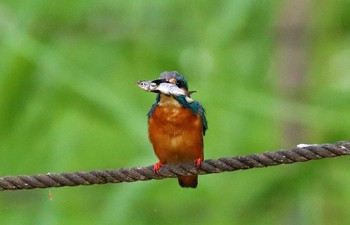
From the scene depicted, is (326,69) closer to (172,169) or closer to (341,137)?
(341,137)

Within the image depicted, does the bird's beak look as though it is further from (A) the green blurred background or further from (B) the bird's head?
(A) the green blurred background

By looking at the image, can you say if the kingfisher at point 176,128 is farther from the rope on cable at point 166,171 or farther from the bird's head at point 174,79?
the rope on cable at point 166,171

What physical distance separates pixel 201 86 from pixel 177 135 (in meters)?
1.61

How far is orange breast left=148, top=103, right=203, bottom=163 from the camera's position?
376cm

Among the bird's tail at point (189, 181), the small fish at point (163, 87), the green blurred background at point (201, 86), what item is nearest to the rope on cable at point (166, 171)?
the small fish at point (163, 87)

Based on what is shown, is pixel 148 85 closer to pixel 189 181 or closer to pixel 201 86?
pixel 189 181

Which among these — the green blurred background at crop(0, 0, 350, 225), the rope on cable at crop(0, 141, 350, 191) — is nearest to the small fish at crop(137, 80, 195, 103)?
the rope on cable at crop(0, 141, 350, 191)

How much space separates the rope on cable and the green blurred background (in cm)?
186

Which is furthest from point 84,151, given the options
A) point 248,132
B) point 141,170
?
point 141,170

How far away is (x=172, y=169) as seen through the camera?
3.46 m

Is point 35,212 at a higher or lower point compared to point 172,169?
lower

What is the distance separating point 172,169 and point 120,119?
2.03 m

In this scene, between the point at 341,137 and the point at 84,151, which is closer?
the point at 341,137

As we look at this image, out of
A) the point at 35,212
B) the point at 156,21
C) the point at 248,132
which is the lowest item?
the point at 35,212
